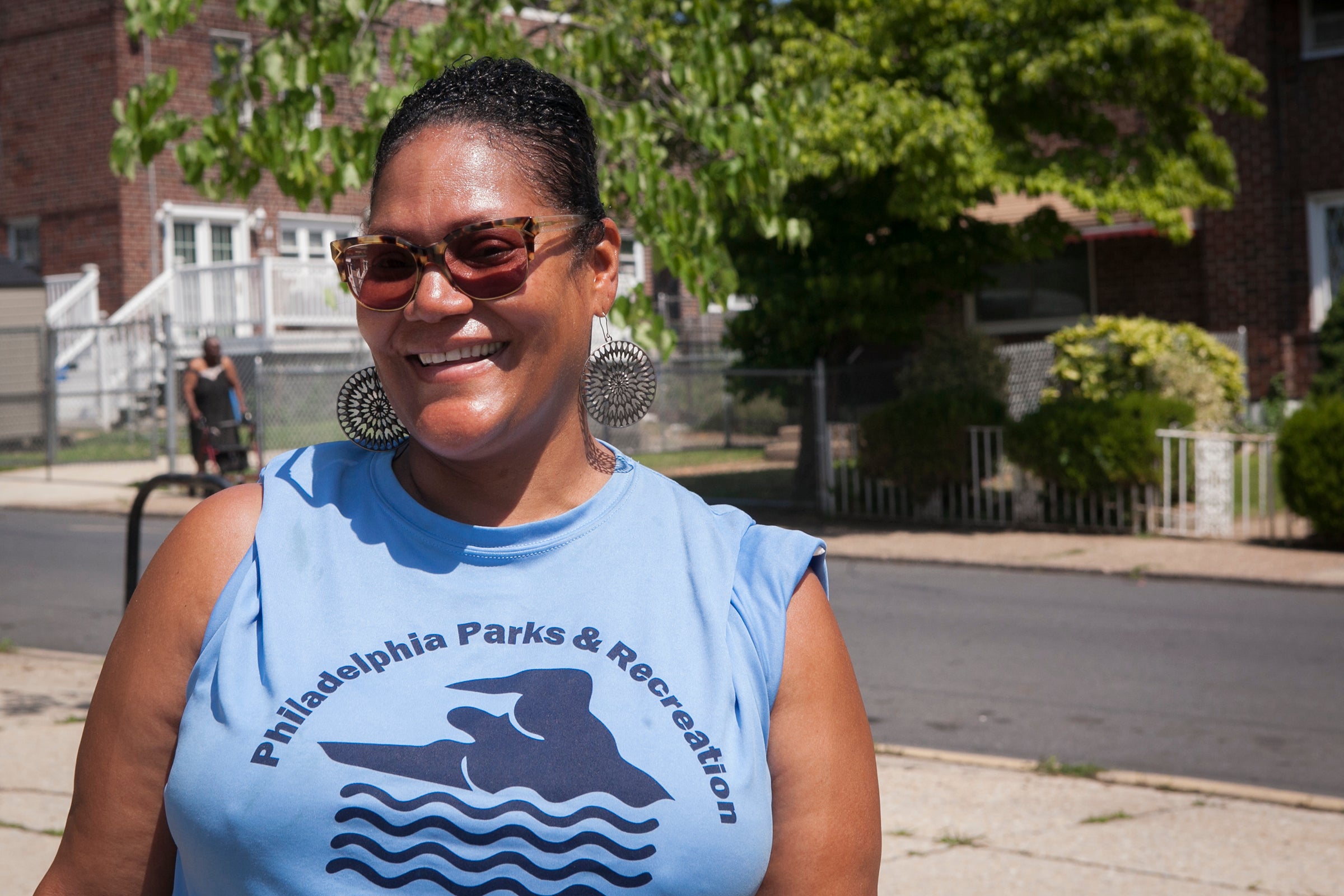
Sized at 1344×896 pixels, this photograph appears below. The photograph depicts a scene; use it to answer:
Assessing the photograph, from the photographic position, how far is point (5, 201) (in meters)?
25.0

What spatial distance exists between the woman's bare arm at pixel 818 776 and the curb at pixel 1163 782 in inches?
139

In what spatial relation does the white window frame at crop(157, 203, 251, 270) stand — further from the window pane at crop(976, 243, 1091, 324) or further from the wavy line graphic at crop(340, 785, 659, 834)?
the wavy line graphic at crop(340, 785, 659, 834)

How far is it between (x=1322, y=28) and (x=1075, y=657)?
1531 centimetres

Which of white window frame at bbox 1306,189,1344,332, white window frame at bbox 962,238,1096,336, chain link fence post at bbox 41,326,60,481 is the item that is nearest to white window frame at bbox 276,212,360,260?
chain link fence post at bbox 41,326,60,481

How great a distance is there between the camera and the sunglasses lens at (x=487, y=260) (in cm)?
179

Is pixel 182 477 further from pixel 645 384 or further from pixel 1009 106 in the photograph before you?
pixel 1009 106

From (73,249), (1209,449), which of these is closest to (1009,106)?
(1209,449)

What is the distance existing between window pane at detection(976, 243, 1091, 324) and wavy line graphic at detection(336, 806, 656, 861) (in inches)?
830

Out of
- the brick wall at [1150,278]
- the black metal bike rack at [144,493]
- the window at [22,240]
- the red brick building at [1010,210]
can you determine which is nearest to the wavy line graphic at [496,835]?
the black metal bike rack at [144,493]

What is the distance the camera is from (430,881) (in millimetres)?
1600

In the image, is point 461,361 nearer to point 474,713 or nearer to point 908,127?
point 474,713

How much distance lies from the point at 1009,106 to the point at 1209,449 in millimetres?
3918

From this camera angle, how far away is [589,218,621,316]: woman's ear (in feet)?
6.48

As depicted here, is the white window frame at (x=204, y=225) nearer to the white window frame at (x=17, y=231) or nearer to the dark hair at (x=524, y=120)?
the white window frame at (x=17, y=231)
